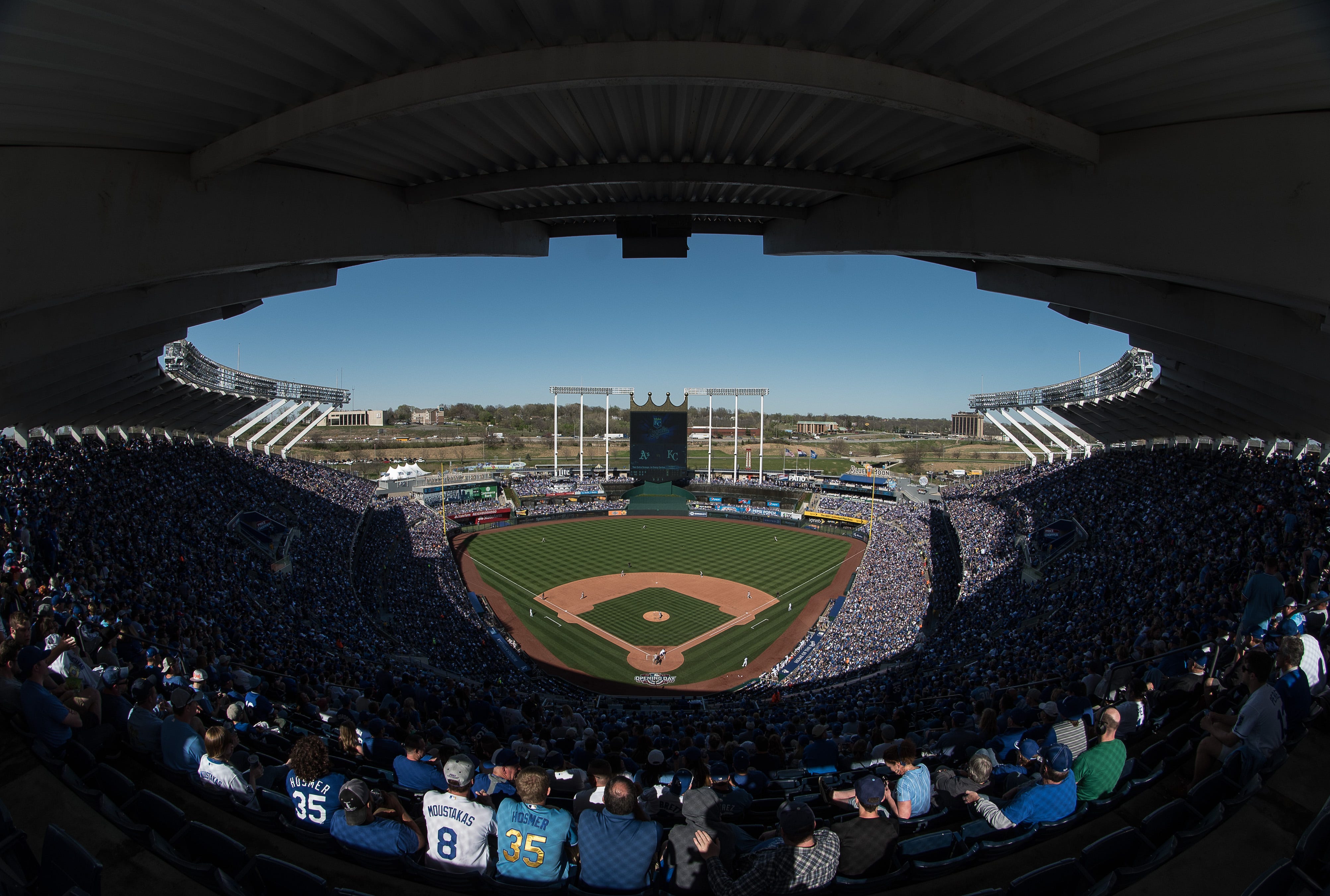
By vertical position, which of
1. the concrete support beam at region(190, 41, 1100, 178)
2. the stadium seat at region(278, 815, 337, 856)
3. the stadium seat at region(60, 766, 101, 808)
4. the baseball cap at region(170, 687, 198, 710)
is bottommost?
the baseball cap at region(170, 687, 198, 710)

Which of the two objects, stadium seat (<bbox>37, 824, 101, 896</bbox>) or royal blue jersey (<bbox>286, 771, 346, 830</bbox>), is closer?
stadium seat (<bbox>37, 824, 101, 896</bbox>)

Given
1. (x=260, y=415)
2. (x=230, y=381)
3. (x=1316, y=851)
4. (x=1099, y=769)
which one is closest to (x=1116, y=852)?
(x=1099, y=769)

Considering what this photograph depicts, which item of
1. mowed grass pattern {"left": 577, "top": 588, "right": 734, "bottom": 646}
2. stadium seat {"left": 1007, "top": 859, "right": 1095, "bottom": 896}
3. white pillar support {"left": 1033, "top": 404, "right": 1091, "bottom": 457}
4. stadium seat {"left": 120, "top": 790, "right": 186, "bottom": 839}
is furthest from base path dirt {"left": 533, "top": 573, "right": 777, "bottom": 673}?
white pillar support {"left": 1033, "top": 404, "right": 1091, "bottom": 457}

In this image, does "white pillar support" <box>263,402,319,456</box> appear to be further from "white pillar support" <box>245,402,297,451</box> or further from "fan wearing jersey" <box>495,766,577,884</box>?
"fan wearing jersey" <box>495,766,577,884</box>

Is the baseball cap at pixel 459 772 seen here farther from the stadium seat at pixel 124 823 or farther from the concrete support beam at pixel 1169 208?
the concrete support beam at pixel 1169 208

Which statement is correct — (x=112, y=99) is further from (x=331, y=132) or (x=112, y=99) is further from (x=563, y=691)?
(x=563, y=691)

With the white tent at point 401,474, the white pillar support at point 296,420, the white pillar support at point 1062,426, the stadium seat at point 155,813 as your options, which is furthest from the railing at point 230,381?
the white pillar support at point 1062,426

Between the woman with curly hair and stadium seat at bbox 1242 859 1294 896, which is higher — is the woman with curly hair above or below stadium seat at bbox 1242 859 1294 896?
below
